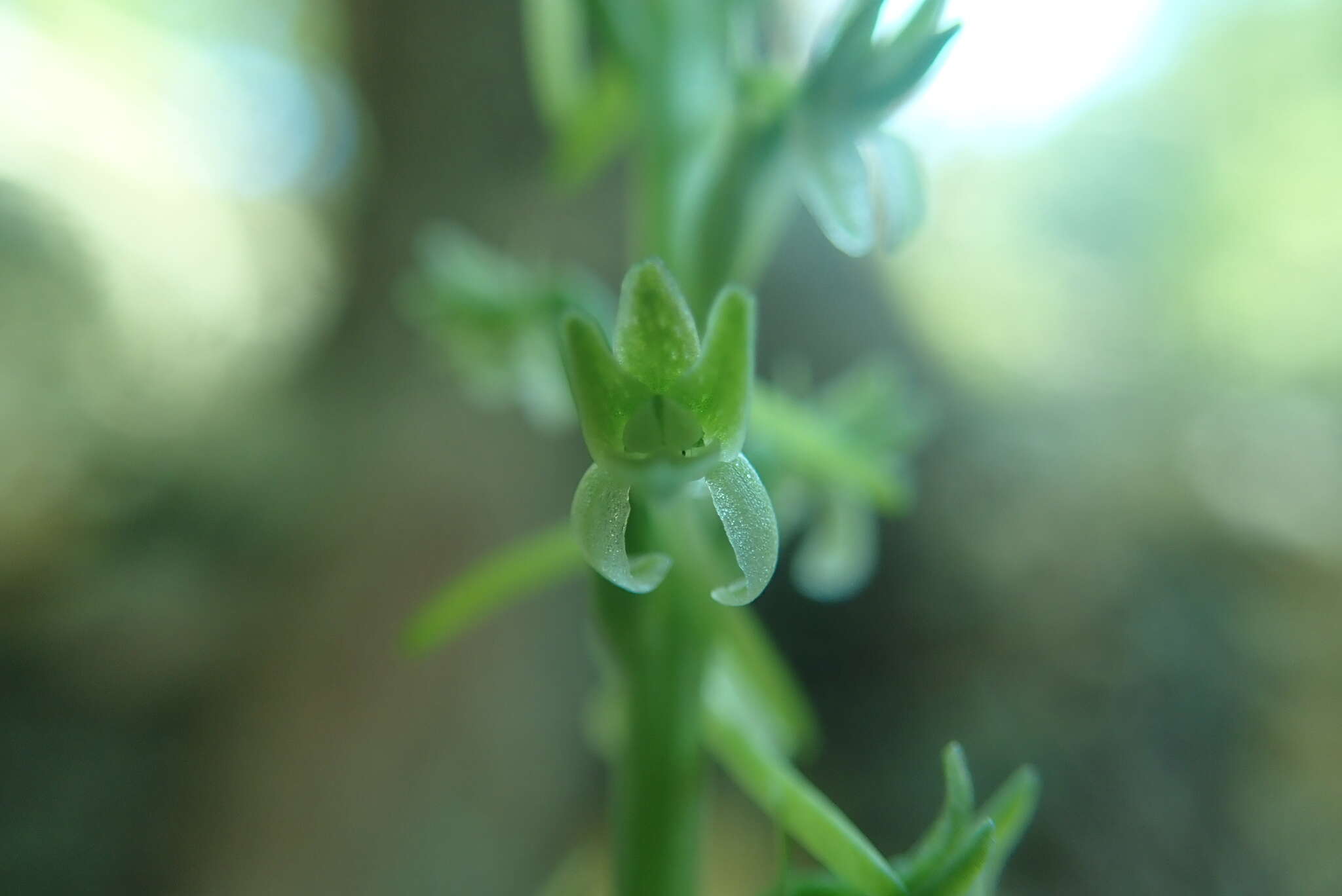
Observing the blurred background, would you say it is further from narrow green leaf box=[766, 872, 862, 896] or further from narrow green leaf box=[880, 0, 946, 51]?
narrow green leaf box=[880, 0, 946, 51]

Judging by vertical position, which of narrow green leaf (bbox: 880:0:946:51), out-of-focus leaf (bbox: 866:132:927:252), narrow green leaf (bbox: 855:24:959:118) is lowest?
out-of-focus leaf (bbox: 866:132:927:252)

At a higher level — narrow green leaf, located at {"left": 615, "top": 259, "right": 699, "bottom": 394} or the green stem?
narrow green leaf, located at {"left": 615, "top": 259, "right": 699, "bottom": 394}

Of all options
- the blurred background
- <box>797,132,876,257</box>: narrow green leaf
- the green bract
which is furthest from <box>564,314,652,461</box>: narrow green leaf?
the blurred background

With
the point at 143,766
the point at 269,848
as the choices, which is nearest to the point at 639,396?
the point at 269,848

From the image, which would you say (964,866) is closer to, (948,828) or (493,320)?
(948,828)

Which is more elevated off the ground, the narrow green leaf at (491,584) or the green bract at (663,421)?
the green bract at (663,421)

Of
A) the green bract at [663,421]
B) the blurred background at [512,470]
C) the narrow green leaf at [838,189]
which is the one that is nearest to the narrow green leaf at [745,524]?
the green bract at [663,421]

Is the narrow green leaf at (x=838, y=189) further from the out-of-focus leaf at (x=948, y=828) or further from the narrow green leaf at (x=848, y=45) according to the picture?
the out-of-focus leaf at (x=948, y=828)
